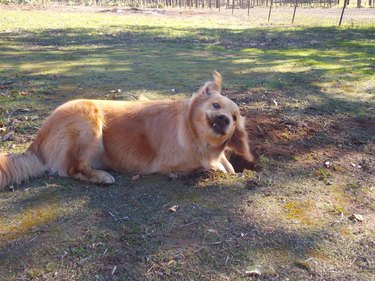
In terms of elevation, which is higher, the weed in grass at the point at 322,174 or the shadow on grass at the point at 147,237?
the shadow on grass at the point at 147,237

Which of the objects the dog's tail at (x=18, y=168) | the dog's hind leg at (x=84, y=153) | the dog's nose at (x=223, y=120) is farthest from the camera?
the dog's hind leg at (x=84, y=153)

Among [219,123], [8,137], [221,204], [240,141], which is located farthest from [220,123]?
[8,137]

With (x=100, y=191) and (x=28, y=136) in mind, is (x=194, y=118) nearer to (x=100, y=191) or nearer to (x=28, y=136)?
(x=100, y=191)

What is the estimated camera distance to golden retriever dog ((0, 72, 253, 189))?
4.29 meters

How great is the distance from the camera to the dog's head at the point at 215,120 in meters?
4.24

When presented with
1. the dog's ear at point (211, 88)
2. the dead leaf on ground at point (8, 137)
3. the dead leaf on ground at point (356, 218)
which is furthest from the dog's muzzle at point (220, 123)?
the dead leaf on ground at point (8, 137)

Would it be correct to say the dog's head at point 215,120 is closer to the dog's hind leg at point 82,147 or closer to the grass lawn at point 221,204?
the grass lawn at point 221,204

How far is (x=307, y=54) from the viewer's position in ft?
43.2

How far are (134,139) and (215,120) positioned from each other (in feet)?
3.42

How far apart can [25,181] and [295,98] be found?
5158 millimetres

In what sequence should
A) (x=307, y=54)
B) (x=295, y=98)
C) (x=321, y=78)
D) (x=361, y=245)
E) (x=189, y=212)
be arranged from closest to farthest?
(x=361, y=245), (x=189, y=212), (x=295, y=98), (x=321, y=78), (x=307, y=54)

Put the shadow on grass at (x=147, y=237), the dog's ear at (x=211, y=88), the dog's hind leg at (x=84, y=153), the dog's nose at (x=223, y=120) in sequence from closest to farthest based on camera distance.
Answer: the shadow on grass at (x=147, y=237), the dog's nose at (x=223, y=120), the dog's hind leg at (x=84, y=153), the dog's ear at (x=211, y=88)

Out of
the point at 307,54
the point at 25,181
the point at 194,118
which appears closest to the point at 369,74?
the point at 307,54

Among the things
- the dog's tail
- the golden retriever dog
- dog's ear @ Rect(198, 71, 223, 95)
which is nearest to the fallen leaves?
the golden retriever dog
